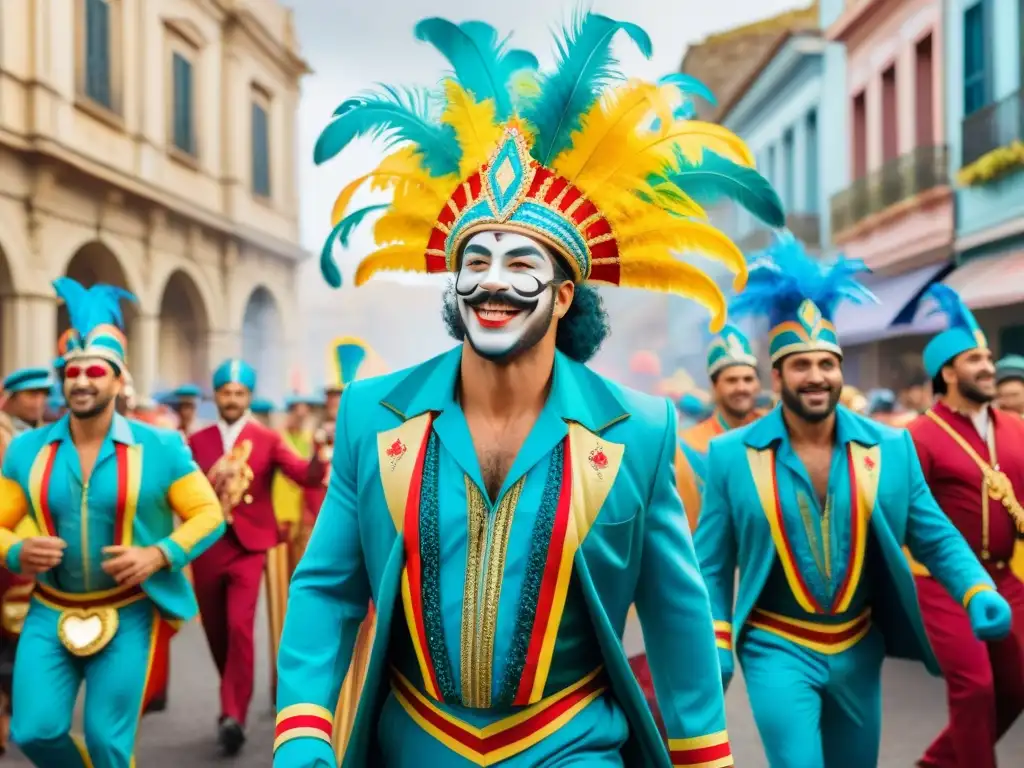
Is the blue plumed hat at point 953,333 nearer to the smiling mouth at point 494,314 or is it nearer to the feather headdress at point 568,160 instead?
the feather headdress at point 568,160

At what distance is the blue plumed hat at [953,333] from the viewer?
6.02 metres

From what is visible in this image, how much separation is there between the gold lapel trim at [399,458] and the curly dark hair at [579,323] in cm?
38

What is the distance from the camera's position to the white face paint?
271 centimetres

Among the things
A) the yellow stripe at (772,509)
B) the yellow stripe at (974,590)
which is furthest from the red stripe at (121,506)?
the yellow stripe at (974,590)

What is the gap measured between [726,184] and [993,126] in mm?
15323

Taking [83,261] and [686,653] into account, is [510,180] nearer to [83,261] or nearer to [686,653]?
[686,653]

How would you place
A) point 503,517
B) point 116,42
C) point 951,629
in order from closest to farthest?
1. point 503,517
2. point 951,629
3. point 116,42

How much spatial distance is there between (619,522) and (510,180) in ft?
2.73

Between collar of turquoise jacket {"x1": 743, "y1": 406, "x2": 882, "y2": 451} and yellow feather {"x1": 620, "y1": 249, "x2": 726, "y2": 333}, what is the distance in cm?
174

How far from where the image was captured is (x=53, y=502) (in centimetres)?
508

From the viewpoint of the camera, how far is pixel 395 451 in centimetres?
272

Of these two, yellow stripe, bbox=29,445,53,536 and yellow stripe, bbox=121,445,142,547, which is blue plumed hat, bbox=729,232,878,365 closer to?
yellow stripe, bbox=121,445,142,547

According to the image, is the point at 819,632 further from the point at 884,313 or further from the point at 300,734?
the point at 884,313

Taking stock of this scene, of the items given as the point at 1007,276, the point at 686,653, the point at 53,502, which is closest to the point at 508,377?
the point at 686,653
